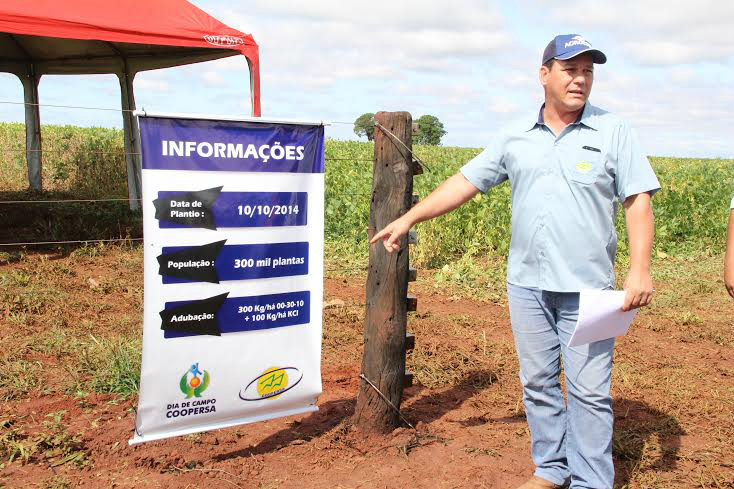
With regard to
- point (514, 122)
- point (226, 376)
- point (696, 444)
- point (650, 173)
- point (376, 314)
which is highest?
point (514, 122)

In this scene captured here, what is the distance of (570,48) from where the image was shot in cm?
287

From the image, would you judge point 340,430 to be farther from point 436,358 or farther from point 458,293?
point 458,293

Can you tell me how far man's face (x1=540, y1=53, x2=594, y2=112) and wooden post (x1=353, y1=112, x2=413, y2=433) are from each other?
1.06 metres

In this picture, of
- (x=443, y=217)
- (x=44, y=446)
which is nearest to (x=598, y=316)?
(x=44, y=446)

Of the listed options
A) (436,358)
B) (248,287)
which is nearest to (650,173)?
(248,287)

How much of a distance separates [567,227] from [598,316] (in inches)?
16.1

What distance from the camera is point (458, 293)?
8023mm

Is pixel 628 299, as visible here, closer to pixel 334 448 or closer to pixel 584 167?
pixel 584 167

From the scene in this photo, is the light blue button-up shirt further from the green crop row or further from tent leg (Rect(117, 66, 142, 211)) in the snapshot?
→ tent leg (Rect(117, 66, 142, 211))

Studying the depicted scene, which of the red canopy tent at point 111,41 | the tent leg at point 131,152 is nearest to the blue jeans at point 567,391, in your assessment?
the red canopy tent at point 111,41

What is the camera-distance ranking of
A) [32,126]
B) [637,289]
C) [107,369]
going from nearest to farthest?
[637,289], [107,369], [32,126]

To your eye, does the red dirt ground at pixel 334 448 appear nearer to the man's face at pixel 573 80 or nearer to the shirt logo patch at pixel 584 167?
the shirt logo patch at pixel 584 167

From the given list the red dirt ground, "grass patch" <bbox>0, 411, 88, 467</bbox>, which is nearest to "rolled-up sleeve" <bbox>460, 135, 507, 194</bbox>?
the red dirt ground

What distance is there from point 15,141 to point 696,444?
853 inches
